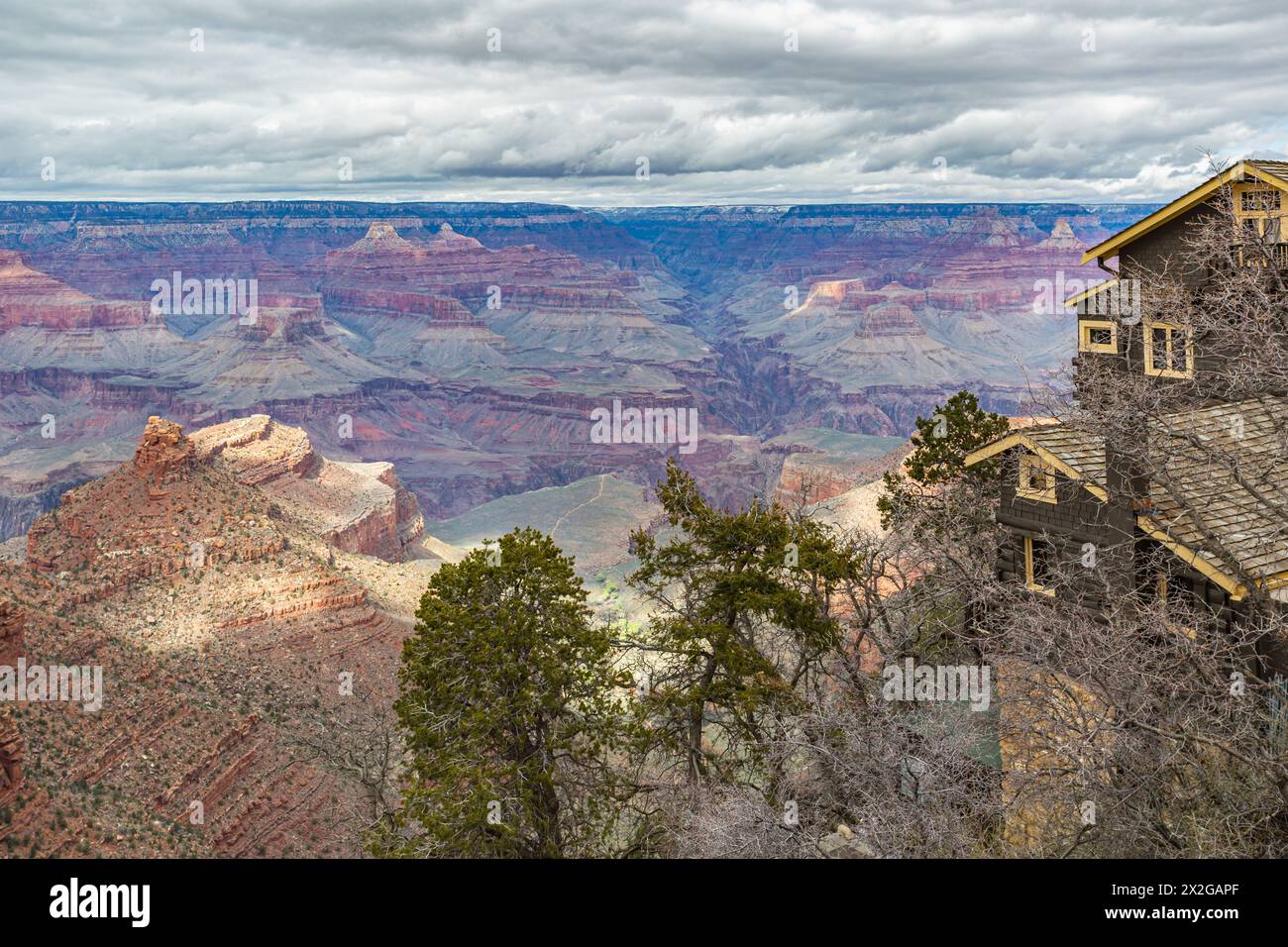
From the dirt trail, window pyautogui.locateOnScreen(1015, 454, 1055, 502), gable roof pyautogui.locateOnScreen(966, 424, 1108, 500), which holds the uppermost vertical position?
gable roof pyautogui.locateOnScreen(966, 424, 1108, 500)

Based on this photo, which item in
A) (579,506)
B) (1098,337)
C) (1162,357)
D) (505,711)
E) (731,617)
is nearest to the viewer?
(505,711)

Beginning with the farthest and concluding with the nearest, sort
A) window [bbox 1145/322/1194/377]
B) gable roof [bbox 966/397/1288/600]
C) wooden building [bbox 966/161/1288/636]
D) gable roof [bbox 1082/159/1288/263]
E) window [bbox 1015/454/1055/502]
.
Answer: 1. window [bbox 1145/322/1194/377]
2. gable roof [bbox 1082/159/1288/263]
3. window [bbox 1015/454/1055/502]
4. gable roof [bbox 966/397/1288/600]
5. wooden building [bbox 966/161/1288/636]

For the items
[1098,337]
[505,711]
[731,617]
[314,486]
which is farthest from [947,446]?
[314,486]

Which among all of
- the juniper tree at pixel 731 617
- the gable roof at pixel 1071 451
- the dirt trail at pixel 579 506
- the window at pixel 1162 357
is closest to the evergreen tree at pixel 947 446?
the window at pixel 1162 357

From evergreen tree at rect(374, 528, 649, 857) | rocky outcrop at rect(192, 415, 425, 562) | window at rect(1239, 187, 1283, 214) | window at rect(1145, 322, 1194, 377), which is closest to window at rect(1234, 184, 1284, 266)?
window at rect(1239, 187, 1283, 214)

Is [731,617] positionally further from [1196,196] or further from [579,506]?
[579,506]

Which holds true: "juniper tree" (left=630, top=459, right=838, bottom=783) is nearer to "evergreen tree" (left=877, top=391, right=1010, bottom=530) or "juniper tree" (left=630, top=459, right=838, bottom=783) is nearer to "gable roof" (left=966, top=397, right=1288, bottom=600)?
"gable roof" (left=966, top=397, right=1288, bottom=600)
